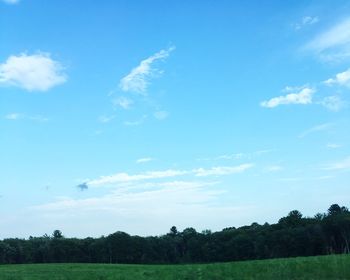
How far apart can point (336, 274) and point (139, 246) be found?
104 metres

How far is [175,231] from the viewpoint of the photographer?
156875 millimetres

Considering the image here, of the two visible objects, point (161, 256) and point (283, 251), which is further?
point (161, 256)

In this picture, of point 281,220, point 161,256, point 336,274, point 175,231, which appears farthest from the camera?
point 175,231

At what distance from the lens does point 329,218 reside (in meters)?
96.4

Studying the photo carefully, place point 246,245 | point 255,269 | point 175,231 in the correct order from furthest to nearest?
point 175,231 → point 246,245 → point 255,269

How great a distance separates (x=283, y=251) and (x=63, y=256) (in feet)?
171

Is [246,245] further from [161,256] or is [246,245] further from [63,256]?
[63,256]

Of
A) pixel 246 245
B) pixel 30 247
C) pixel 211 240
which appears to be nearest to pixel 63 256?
pixel 30 247

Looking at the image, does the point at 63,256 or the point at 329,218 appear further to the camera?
the point at 63,256

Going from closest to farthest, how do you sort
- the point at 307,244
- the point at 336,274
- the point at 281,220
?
the point at 336,274 → the point at 307,244 → the point at 281,220

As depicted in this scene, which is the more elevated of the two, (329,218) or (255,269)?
(329,218)

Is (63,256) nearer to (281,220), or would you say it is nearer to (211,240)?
(211,240)

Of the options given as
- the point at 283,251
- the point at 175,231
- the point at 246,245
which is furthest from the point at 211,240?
the point at 175,231

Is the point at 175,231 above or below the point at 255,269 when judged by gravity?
above
